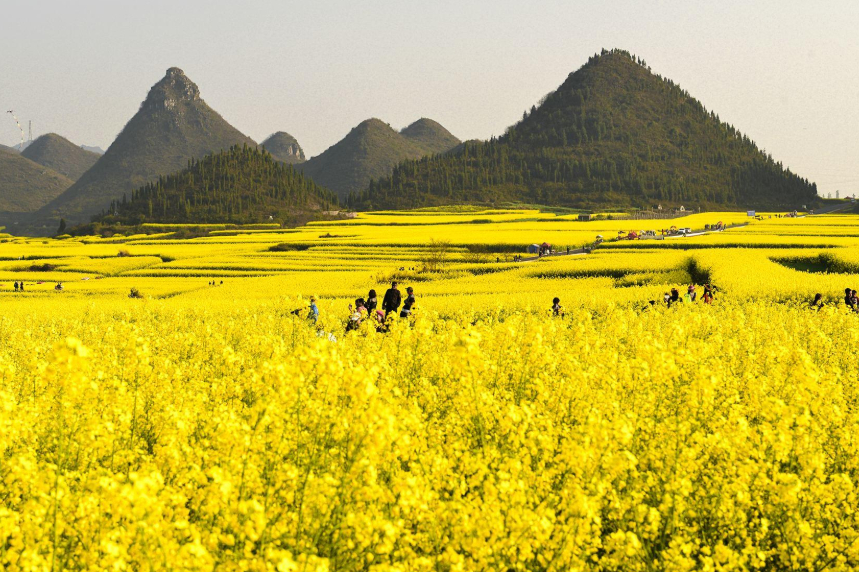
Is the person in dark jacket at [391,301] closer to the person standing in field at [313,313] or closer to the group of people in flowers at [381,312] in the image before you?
the group of people in flowers at [381,312]

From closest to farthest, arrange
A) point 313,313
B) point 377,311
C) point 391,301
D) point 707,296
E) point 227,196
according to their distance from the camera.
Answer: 1. point 377,311
2. point 391,301
3. point 313,313
4. point 707,296
5. point 227,196

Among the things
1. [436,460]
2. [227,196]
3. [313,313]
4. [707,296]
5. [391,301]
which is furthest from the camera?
[227,196]

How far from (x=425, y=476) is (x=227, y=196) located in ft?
527

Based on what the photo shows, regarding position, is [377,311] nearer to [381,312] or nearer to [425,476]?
[381,312]

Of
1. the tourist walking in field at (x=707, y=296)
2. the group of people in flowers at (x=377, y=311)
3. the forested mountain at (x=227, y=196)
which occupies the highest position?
the forested mountain at (x=227, y=196)

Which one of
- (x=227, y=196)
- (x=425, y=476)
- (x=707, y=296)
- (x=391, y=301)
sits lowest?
(x=707, y=296)

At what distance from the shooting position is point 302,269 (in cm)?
5491

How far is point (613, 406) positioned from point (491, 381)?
8.75 feet

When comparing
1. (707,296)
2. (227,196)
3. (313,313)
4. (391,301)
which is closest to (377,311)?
(391,301)

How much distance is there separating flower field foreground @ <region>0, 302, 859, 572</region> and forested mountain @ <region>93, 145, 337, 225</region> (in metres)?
132

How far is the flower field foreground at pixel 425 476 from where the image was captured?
189 inches

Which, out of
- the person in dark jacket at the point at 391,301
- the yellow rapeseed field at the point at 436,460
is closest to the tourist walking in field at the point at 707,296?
the yellow rapeseed field at the point at 436,460

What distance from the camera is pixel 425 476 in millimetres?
6105

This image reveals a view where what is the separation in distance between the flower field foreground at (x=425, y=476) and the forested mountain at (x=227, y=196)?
132 metres
